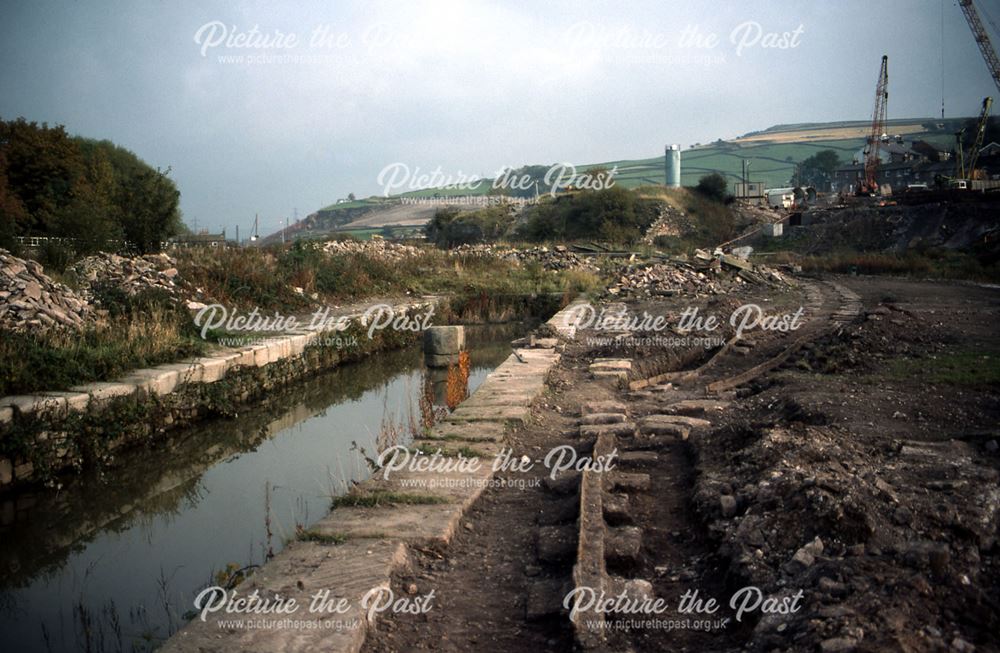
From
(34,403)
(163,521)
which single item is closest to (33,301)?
(34,403)

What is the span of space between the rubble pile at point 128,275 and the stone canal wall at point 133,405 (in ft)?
7.01

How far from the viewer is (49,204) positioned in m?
28.1

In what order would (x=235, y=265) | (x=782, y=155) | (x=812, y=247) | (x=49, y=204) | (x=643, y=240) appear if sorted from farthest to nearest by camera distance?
(x=782, y=155) < (x=643, y=240) < (x=812, y=247) < (x=49, y=204) < (x=235, y=265)

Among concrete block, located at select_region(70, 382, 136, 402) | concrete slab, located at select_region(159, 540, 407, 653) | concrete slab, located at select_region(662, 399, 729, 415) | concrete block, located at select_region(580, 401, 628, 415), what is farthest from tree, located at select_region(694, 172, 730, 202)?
concrete slab, located at select_region(159, 540, 407, 653)

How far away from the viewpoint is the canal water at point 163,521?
4453 millimetres

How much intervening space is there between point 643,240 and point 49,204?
81.3 ft

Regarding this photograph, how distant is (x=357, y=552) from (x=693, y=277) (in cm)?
1700

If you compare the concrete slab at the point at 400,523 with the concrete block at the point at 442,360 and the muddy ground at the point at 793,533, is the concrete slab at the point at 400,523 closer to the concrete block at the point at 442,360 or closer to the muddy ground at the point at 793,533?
the muddy ground at the point at 793,533

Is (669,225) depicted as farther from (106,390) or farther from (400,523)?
(400,523)

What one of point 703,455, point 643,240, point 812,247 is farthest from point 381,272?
point 812,247

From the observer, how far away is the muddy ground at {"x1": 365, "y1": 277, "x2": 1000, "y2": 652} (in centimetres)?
276

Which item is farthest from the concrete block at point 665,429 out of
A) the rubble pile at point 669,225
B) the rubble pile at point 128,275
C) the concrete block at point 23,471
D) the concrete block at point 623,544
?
the rubble pile at point 669,225

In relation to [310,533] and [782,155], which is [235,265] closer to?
[310,533]

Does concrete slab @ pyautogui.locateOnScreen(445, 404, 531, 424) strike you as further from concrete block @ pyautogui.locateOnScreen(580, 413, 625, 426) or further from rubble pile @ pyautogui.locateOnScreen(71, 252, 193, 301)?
rubble pile @ pyautogui.locateOnScreen(71, 252, 193, 301)
